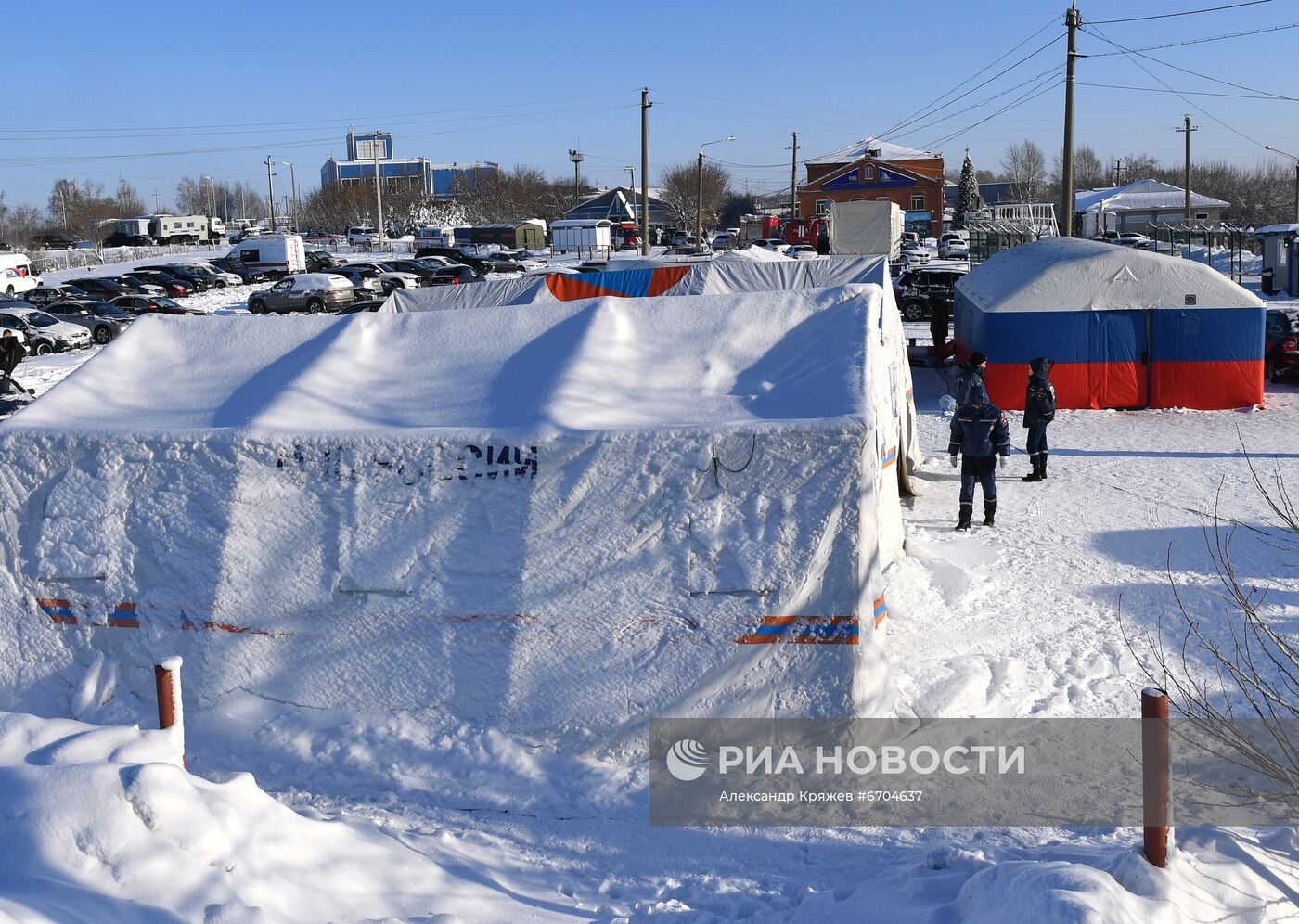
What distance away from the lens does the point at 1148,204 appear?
73062 millimetres

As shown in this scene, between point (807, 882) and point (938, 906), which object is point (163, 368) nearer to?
point (807, 882)

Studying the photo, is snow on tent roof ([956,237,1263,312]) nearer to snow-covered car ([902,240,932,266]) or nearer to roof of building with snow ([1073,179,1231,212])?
snow-covered car ([902,240,932,266])

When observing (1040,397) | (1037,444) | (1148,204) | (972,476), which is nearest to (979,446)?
(972,476)

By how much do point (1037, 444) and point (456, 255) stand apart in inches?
1862

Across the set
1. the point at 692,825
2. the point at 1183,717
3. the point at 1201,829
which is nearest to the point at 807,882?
the point at 692,825

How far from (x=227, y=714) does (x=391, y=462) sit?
170 centimetres

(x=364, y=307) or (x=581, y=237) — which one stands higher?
(x=581, y=237)

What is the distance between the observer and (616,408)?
22.6 feet

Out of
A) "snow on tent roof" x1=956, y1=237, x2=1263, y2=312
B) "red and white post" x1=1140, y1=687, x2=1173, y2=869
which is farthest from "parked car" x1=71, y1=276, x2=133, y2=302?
"red and white post" x1=1140, y1=687, x2=1173, y2=869

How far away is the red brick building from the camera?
89.8 m

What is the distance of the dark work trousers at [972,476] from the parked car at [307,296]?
28920 mm

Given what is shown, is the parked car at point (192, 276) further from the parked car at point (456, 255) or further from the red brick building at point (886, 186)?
the red brick building at point (886, 186)

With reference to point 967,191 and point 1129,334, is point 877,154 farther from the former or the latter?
point 1129,334

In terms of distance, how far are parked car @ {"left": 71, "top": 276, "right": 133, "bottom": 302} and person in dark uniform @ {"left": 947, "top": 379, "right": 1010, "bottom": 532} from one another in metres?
37.6
